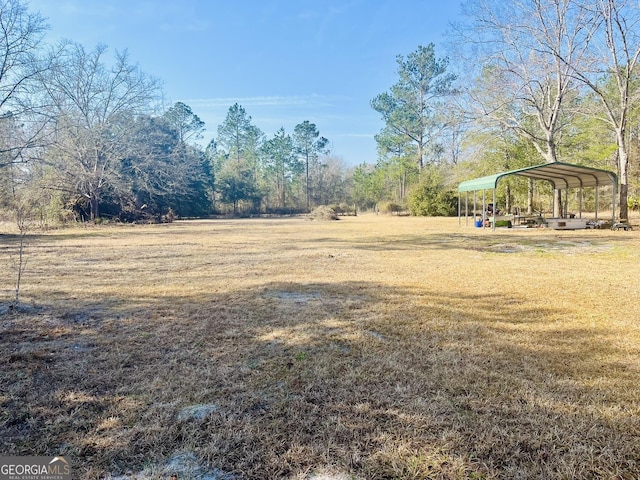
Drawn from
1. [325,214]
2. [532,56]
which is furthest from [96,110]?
[532,56]

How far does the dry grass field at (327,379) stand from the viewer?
1594 millimetres

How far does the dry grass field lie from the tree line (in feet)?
16.7

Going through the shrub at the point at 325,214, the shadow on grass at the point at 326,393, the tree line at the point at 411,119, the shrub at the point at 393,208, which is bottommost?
the shadow on grass at the point at 326,393

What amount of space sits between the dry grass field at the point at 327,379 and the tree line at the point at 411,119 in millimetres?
5078

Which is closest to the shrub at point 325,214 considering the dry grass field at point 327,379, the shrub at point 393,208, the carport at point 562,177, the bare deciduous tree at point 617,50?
the shrub at point 393,208

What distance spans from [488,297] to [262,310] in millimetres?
2791

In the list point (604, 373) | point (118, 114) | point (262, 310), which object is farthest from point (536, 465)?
point (118, 114)

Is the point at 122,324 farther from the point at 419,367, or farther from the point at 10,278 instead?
the point at 10,278

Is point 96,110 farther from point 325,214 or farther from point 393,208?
point 393,208

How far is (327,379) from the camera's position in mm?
2336

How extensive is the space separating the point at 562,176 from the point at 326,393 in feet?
59.9

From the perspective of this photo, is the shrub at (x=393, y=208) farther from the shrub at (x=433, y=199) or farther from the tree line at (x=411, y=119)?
the shrub at (x=433, y=199)

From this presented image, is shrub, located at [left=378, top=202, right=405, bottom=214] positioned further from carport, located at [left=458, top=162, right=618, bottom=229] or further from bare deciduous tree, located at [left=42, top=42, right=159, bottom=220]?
bare deciduous tree, located at [left=42, top=42, right=159, bottom=220]

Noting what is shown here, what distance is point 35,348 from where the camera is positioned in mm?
2889
